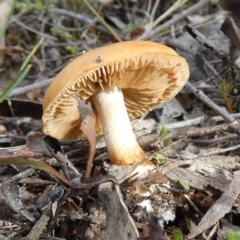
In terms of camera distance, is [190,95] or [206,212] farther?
[190,95]

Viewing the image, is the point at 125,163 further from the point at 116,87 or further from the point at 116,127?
the point at 116,87

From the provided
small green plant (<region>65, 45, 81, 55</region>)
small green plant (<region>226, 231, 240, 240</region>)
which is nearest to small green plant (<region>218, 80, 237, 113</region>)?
small green plant (<region>226, 231, 240, 240</region>)

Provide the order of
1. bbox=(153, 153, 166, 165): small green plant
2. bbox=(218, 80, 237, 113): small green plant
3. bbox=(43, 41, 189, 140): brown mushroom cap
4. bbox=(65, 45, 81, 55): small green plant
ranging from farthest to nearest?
bbox=(65, 45, 81, 55): small green plant
bbox=(218, 80, 237, 113): small green plant
bbox=(153, 153, 166, 165): small green plant
bbox=(43, 41, 189, 140): brown mushroom cap

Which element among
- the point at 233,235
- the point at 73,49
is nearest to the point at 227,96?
the point at 233,235

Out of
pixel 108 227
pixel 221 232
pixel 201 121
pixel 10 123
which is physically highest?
pixel 201 121

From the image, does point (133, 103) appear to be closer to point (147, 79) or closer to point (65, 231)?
point (147, 79)

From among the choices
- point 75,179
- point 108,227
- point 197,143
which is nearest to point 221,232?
point 108,227

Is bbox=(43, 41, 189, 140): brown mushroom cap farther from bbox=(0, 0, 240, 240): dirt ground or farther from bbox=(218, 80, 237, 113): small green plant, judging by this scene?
bbox=(218, 80, 237, 113): small green plant

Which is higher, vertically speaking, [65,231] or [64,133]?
[64,133]
